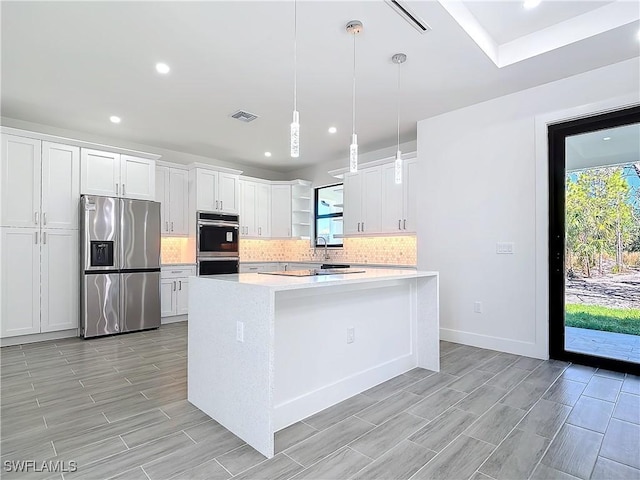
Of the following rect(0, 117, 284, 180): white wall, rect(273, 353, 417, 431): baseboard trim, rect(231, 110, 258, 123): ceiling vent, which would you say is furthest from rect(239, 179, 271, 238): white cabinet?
rect(273, 353, 417, 431): baseboard trim

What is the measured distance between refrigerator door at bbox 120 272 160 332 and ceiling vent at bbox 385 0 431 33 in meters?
4.46

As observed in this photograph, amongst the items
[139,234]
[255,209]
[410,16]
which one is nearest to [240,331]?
[410,16]

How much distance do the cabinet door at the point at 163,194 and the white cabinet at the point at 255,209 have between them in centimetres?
134

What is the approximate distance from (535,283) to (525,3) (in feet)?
8.36

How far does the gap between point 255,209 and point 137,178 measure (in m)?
2.24

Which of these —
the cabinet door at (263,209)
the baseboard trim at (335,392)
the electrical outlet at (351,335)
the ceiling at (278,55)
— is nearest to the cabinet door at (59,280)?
the ceiling at (278,55)

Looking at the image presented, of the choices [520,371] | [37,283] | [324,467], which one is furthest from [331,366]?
[37,283]

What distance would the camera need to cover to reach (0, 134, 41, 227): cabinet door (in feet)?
13.4

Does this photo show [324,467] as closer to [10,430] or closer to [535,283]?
[10,430]

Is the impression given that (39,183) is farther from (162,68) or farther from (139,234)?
(162,68)

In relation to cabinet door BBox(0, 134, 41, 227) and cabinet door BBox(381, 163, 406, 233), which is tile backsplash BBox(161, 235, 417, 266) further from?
cabinet door BBox(0, 134, 41, 227)

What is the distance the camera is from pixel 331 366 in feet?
8.48

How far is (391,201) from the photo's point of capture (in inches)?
207

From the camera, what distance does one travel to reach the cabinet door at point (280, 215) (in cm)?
706
